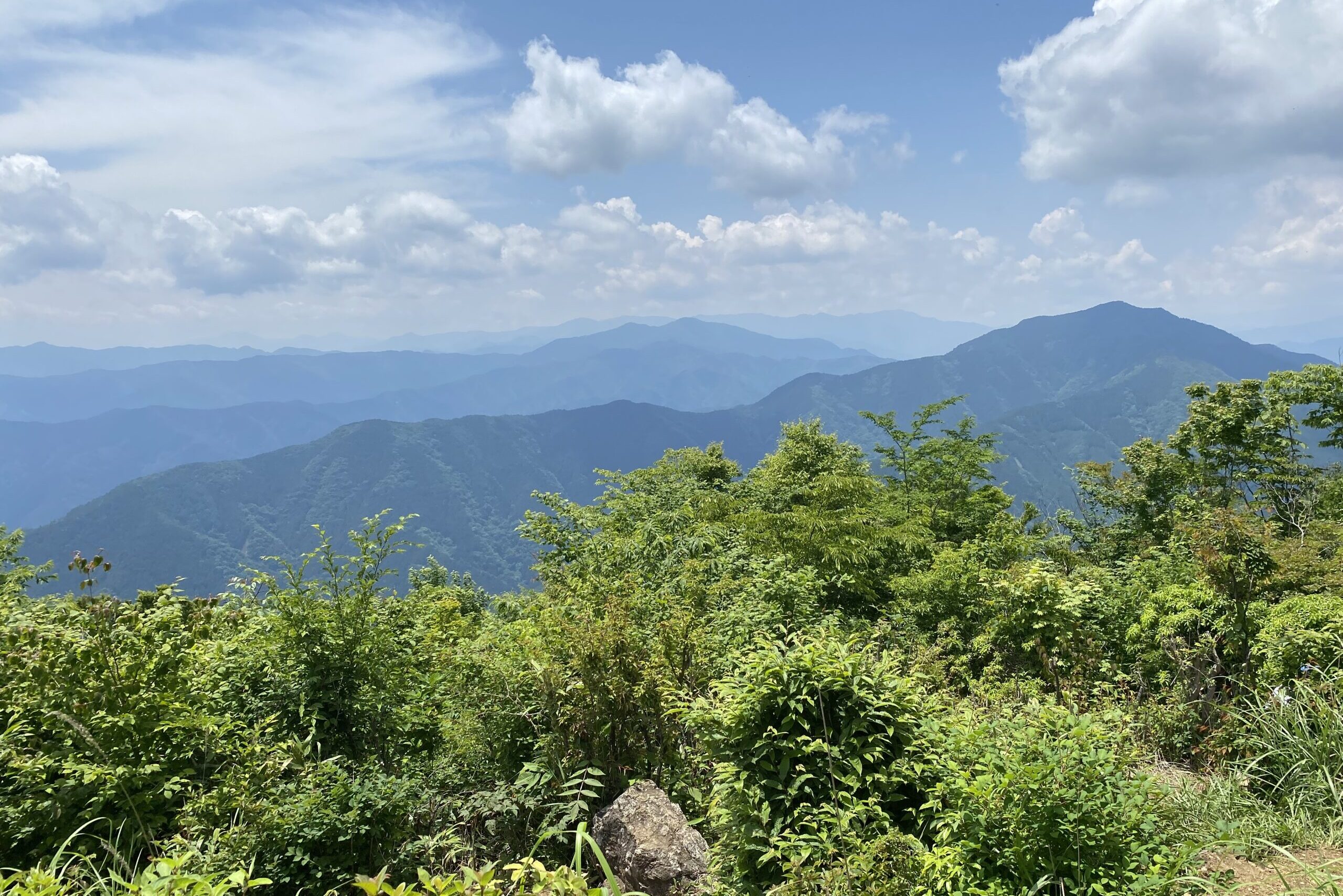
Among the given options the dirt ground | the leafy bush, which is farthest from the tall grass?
the dirt ground

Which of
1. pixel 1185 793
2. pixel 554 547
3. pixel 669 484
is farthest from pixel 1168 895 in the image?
pixel 669 484

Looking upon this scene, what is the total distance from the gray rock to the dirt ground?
113 inches

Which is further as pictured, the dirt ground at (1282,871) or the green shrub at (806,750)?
the green shrub at (806,750)

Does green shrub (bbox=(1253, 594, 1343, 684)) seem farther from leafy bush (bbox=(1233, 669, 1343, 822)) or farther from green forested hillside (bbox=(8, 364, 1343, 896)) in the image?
leafy bush (bbox=(1233, 669, 1343, 822))

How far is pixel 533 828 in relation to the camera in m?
5.29

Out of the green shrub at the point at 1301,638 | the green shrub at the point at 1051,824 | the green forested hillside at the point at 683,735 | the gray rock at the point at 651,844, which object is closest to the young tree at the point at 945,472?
the green forested hillside at the point at 683,735

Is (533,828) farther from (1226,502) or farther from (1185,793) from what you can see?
(1226,502)

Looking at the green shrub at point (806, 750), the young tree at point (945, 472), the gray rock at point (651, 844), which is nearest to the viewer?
the green shrub at point (806, 750)

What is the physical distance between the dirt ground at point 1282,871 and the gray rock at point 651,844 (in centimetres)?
286

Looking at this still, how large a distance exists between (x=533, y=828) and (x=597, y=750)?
2.37 feet

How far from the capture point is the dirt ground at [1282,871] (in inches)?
124

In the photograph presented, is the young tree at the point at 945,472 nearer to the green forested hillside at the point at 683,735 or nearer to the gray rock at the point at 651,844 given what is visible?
the green forested hillside at the point at 683,735

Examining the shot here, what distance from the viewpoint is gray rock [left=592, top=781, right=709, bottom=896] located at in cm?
447

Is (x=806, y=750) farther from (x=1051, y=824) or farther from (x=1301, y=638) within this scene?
(x=1301, y=638)
